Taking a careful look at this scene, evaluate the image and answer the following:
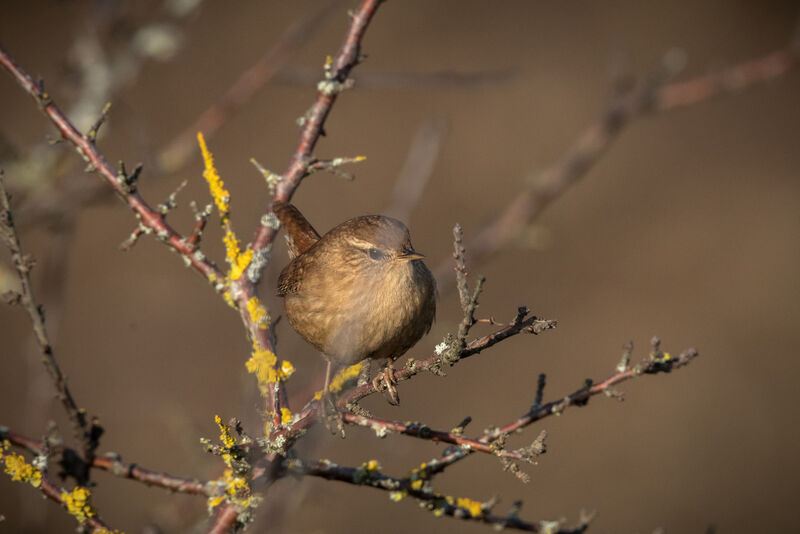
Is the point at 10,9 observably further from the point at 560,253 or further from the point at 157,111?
the point at 560,253

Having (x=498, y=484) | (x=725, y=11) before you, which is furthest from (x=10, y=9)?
(x=725, y=11)

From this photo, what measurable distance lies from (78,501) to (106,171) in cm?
109

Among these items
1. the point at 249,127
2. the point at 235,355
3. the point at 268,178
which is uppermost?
the point at 249,127

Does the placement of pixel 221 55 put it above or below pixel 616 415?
above

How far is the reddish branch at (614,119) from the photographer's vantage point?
3.17 meters

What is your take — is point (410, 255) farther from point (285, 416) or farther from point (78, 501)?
point (78, 501)

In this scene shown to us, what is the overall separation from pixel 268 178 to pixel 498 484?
5037 millimetres

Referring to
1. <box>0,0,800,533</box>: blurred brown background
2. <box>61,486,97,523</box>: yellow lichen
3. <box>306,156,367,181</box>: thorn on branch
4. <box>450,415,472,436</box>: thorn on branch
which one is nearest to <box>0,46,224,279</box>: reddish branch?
<box>306,156,367,181</box>: thorn on branch

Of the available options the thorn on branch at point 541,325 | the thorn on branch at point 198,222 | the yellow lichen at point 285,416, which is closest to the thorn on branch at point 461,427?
the thorn on branch at point 541,325

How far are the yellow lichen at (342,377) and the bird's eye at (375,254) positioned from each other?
495 mm

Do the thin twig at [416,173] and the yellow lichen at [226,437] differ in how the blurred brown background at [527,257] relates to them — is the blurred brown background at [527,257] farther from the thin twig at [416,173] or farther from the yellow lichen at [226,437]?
the yellow lichen at [226,437]

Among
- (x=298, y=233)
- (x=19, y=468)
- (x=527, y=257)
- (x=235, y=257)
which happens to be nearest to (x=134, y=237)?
(x=235, y=257)

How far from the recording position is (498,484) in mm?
6957

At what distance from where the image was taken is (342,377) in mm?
2600
